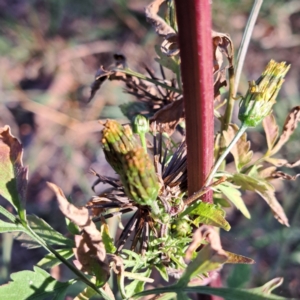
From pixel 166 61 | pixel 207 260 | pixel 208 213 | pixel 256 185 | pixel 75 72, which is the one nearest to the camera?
pixel 207 260

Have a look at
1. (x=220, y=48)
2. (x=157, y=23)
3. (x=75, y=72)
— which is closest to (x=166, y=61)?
(x=157, y=23)

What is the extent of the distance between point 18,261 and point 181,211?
2532mm

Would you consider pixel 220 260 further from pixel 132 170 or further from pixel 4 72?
pixel 4 72

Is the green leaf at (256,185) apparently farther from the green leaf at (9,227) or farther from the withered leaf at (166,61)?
the green leaf at (9,227)

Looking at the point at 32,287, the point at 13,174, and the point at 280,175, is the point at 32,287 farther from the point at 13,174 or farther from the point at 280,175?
the point at 280,175

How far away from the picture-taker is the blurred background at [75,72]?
126 inches

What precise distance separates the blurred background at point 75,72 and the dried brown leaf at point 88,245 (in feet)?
6.96

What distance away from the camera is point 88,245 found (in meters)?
0.85

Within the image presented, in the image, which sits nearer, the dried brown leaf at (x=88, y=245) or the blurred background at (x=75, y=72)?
the dried brown leaf at (x=88, y=245)

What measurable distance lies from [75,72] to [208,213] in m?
2.85

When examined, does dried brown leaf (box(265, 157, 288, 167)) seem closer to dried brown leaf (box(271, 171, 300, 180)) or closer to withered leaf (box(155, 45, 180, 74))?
dried brown leaf (box(271, 171, 300, 180))

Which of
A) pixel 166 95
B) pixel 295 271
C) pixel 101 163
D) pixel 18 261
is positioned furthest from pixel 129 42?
pixel 166 95

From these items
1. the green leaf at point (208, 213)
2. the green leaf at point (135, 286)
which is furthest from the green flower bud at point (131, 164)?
the green leaf at point (135, 286)

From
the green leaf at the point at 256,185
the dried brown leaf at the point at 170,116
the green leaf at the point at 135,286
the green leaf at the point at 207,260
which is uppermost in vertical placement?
the dried brown leaf at the point at 170,116
